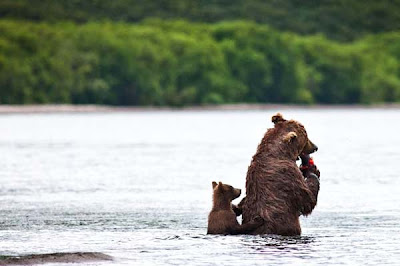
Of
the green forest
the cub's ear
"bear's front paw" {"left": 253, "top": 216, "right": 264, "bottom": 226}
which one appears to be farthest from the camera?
the green forest

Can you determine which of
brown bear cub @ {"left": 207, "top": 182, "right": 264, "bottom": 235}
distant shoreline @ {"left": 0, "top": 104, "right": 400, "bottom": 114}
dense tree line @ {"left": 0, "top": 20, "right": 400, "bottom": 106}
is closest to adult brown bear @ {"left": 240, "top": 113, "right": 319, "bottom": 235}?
brown bear cub @ {"left": 207, "top": 182, "right": 264, "bottom": 235}

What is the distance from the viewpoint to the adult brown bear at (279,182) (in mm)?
15641

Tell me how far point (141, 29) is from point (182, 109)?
62.1 feet

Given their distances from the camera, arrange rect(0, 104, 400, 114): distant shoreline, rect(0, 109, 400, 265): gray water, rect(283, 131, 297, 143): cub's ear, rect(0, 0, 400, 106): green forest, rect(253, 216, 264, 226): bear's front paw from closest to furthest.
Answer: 1. rect(0, 109, 400, 265): gray water
2. rect(283, 131, 297, 143): cub's ear
3. rect(253, 216, 264, 226): bear's front paw
4. rect(0, 104, 400, 114): distant shoreline
5. rect(0, 0, 400, 106): green forest

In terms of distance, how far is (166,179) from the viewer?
2984cm

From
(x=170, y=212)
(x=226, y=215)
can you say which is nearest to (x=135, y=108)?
(x=170, y=212)

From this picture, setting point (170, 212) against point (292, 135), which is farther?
point (170, 212)

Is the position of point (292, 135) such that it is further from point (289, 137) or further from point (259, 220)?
point (259, 220)

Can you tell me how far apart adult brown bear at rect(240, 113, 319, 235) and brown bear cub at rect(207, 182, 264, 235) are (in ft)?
0.38

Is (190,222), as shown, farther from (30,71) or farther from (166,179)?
(30,71)

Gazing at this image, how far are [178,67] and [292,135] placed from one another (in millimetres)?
154023

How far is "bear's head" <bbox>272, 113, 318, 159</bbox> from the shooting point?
51.5ft

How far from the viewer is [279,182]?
15625 mm

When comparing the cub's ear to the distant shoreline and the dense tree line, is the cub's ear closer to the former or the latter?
the distant shoreline
